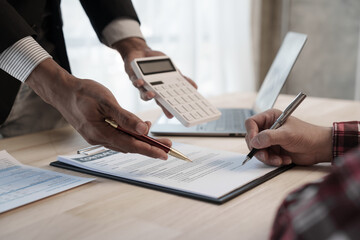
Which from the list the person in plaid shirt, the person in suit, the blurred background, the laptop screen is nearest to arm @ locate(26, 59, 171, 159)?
the person in suit

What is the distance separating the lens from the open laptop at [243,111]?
1.21m

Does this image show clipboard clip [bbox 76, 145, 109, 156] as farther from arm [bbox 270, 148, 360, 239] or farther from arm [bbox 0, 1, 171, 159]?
arm [bbox 270, 148, 360, 239]

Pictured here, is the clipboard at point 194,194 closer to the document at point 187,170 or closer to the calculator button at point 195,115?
the document at point 187,170

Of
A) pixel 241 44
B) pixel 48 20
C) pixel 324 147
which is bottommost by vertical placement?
pixel 241 44

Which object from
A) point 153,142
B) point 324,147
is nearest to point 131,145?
point 153,142

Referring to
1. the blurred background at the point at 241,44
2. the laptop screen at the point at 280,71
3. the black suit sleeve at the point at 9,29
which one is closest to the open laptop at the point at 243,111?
the laptop screen at the point at 280,71

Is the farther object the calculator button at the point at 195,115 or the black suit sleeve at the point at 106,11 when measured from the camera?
the black suit sleeve at the point at 106,11

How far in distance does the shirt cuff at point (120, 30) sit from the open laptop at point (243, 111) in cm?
28

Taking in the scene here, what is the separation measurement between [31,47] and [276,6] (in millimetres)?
3101

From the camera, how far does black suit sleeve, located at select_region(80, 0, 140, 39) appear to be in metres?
1.45

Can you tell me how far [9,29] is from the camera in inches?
37.3

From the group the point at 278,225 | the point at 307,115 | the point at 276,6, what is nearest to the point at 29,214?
the point at 278,225

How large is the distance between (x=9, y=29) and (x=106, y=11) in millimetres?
544

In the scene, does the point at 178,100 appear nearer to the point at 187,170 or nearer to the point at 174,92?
the point at 174,92
